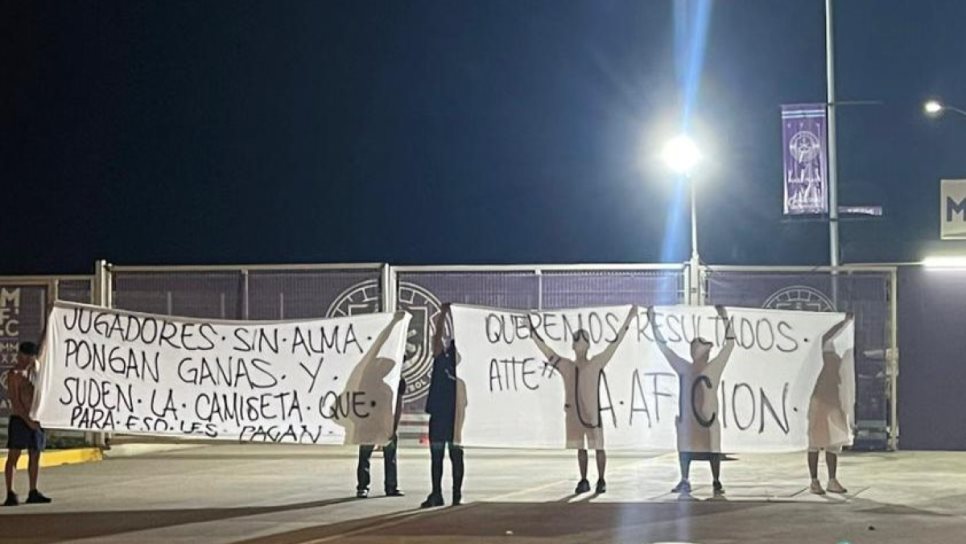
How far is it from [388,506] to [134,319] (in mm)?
3933

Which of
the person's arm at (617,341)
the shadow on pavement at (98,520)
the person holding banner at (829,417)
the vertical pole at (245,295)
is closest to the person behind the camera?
the shadow on pavement at (98,520)

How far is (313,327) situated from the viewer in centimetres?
1725

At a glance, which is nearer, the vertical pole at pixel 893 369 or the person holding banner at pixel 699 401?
the person holding banner at pixel 699 401

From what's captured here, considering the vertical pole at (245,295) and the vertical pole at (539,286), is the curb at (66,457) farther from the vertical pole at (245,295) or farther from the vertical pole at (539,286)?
the vertical pole at (539,286)

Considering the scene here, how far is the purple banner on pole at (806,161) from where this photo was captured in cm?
2419

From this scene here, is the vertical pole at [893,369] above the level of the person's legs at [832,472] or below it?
above

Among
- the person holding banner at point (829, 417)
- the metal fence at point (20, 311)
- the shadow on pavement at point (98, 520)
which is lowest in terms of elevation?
the shadow on pavement at point (98, 520)

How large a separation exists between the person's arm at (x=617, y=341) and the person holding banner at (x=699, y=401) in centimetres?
33

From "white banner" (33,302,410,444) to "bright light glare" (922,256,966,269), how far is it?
27.6 feet

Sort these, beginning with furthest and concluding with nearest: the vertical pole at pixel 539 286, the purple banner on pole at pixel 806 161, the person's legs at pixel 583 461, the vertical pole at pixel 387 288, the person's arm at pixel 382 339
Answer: the purple banner on pole at pixel 806 161
the vertical pole at pixel 387 288
the vertical pole at pixel 539 286
the person's arm at pixel 382 339
the person's legs at pixel 583 461

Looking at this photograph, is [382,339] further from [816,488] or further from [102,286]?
[102,286]

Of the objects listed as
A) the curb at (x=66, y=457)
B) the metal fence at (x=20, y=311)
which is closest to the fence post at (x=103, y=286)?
the metal fence at (x=20, y=311)

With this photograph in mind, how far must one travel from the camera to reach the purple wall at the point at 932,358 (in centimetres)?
2111

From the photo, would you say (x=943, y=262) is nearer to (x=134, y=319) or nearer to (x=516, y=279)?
(x=516, y=279)
